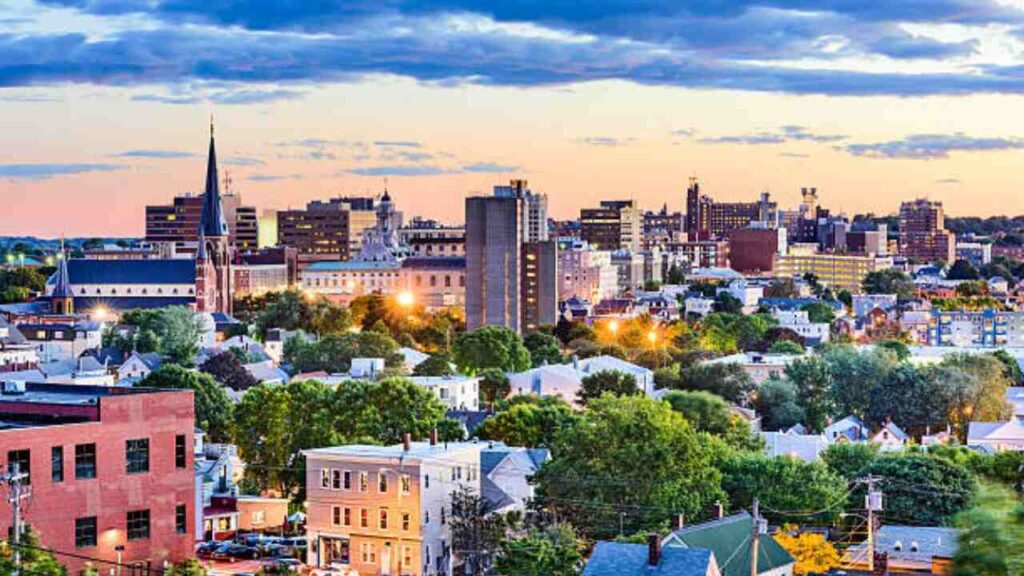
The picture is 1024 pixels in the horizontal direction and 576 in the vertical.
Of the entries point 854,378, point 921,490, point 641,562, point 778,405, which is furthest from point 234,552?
point 854,378

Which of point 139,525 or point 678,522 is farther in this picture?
point 678,522

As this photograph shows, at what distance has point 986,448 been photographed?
84.7 metres

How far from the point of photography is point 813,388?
109562 mm

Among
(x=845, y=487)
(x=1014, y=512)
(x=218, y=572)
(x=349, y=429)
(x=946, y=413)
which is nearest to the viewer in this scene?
(x=1014, y=512)

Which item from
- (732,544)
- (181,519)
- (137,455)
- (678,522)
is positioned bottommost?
(678,522)

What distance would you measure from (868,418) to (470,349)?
116 feet

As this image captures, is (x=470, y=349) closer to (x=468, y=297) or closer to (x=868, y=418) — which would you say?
(x=868, y=418)

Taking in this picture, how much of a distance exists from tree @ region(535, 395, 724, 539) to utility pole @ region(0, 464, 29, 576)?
20674 mm

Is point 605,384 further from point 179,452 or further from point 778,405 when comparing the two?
point 179,452

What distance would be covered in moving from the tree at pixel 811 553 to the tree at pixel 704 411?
31242 millimetres

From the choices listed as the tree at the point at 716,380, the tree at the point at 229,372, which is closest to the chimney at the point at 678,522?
the tree at the point at 716,380

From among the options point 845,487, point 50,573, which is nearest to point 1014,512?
point 50,573

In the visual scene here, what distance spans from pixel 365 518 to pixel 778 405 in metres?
52.7

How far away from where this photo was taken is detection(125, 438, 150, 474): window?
4600 centimetres
